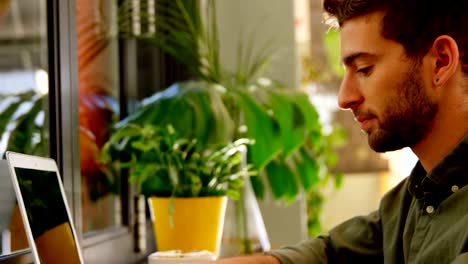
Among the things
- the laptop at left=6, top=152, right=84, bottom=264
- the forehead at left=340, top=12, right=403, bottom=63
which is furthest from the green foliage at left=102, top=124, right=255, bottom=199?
the forehead at left=340, top=12, right=403, bottom=63

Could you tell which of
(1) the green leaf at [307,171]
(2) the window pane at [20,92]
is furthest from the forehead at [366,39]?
(1) the green leaf at [307,171]

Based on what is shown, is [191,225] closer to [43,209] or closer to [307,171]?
[43,209]

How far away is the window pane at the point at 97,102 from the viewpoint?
1.97 meters

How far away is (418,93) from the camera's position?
1329 mm

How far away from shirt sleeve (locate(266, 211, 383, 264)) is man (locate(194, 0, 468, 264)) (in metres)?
0.17

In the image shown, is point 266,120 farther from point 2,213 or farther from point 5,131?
point 2,213

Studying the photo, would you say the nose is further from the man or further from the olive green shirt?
the olive green shirt

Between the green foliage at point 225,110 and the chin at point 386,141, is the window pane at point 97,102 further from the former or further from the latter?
the chin at point 386,141

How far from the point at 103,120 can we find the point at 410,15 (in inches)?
42.7

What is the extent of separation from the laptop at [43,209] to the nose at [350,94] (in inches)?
22.4

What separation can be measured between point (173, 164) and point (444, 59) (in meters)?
0.79

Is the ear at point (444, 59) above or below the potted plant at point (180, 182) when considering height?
above

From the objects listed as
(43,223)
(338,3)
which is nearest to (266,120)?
(338,3)

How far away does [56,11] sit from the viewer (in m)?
Result: 1.59
